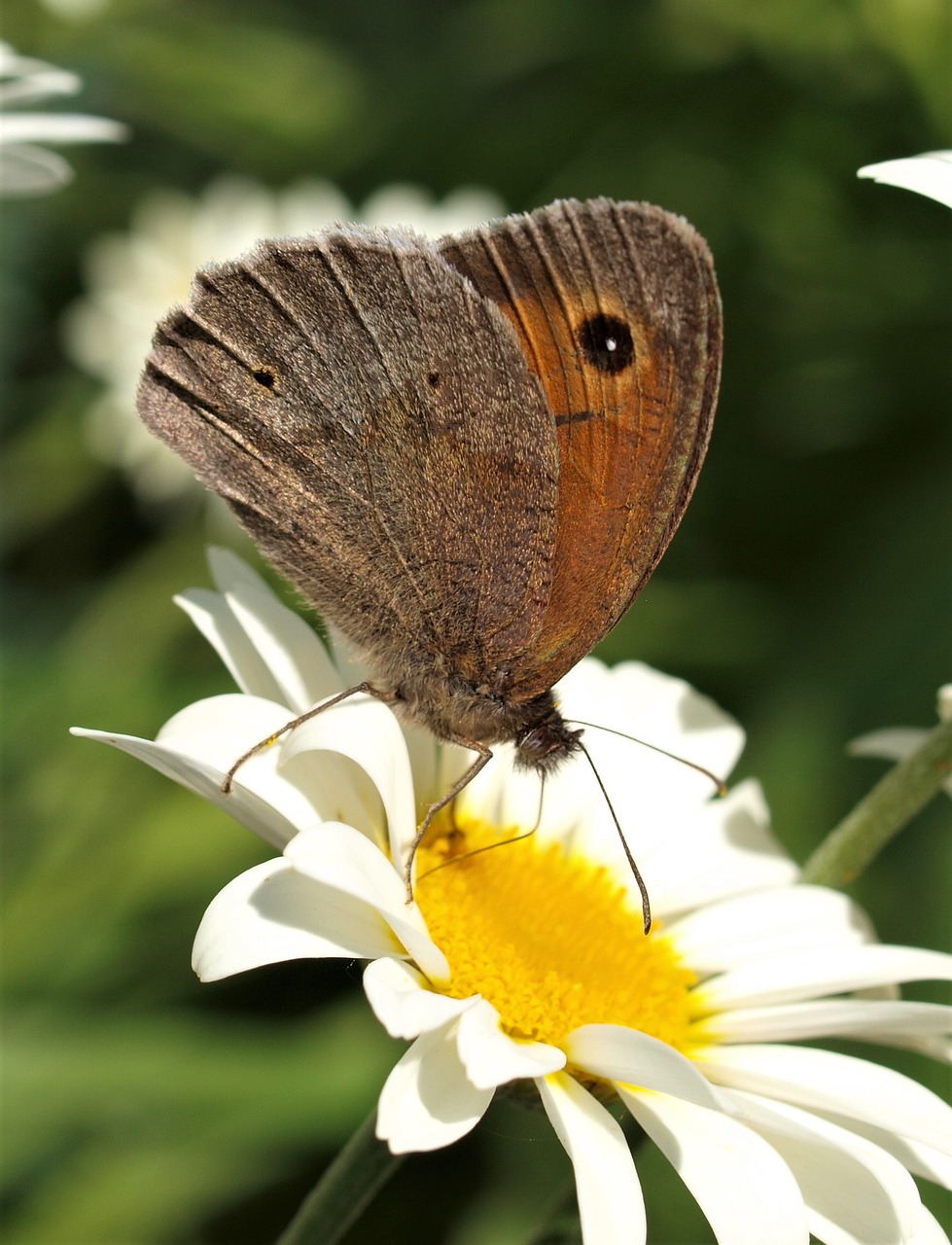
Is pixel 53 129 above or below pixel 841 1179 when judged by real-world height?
above

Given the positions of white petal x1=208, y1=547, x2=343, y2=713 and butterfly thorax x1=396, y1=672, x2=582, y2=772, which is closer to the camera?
white petal x1=208, y1=547, x2=343, y2=713

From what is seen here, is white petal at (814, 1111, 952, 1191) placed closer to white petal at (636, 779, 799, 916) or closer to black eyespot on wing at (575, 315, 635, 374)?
white petal at (636, 779, 799, 916)

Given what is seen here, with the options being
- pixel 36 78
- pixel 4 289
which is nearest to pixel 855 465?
pixel 4 289

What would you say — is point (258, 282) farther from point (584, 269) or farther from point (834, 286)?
point (834, 286)

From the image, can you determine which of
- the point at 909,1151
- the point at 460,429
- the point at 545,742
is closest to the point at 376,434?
the point at 460,429

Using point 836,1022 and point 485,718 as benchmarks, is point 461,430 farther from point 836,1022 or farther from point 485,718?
point 836,1022

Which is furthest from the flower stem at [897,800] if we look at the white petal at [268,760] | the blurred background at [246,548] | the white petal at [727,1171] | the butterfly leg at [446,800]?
the blurred background at [246,548]

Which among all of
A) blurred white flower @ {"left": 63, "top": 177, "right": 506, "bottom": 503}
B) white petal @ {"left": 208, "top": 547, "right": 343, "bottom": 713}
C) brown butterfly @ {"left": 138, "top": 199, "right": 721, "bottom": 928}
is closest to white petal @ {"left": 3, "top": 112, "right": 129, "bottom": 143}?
brown butterfly @ {"left": 138, "top": 199, "right": 721, "bottom": 928}
